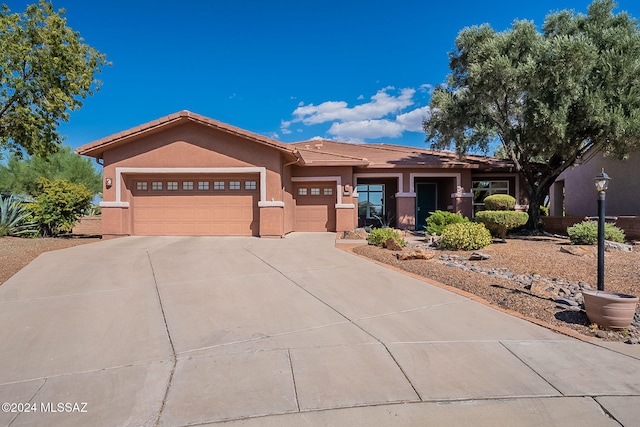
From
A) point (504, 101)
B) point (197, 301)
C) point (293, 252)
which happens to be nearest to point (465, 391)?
point (197, 301)

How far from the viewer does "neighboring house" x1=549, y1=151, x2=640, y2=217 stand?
13.9 metres

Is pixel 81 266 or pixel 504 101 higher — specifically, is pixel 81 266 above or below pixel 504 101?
below

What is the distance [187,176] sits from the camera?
13.8 meters

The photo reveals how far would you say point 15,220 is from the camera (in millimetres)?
12719

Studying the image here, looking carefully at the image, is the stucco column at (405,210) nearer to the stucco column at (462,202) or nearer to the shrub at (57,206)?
the stucco column at (462,202)

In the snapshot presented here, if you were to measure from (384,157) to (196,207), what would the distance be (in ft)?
28.5

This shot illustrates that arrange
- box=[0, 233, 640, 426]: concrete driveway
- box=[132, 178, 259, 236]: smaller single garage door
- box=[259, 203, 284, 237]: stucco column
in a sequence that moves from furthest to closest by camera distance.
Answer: box=[132, 178, 259, 236]: smaller single garage door < box=[259, 203, 284, 237]: stucco column < box=[0, 233, 640, 426]: concrete driveway

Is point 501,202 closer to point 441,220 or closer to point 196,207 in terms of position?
point 441,220

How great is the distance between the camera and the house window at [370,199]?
738 inches

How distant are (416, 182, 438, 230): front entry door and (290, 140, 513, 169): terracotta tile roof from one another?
4.97 ft

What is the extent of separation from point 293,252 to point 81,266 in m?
4.84

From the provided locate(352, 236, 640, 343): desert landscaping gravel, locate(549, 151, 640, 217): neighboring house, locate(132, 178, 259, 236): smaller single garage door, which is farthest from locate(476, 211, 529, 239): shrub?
locate(132, 178, 259, 236): smaller single garage door

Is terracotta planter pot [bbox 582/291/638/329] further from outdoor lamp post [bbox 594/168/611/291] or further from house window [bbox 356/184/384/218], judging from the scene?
house window [bbox 356/184/384/218]

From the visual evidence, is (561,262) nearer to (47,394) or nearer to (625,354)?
(625,354)
